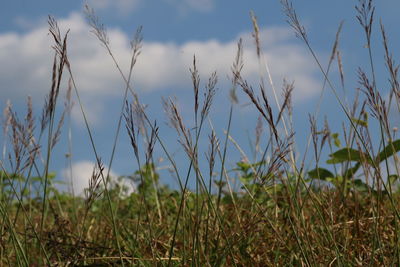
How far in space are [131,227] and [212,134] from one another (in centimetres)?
183

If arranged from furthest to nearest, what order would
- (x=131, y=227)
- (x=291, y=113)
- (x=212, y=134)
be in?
1. (x=131, y=227)
2. (x=291, y=113)
3. (x=212, y=134)

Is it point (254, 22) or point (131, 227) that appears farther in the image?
Result: point (131, 227)

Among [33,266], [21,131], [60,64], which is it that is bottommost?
[33,266]

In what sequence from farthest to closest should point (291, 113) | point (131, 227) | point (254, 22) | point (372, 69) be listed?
point (131, 227)
point (254, 22)
point (291, 113)
point (372, 69)

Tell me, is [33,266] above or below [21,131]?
below

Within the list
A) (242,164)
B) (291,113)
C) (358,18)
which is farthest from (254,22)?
(242,164)

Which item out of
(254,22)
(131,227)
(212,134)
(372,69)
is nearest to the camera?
(212,134)

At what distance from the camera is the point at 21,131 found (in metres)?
1.76

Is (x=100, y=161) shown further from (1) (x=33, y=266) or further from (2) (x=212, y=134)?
(1) (x=33, y=266)

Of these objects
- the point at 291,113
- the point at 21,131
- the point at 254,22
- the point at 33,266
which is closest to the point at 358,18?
the point at 291,113

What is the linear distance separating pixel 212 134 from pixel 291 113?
684mm

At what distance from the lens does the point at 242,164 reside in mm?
3646

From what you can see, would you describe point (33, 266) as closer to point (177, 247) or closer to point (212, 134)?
point (177, 247)

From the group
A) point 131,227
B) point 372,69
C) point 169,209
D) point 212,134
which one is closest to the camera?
point 212,134
